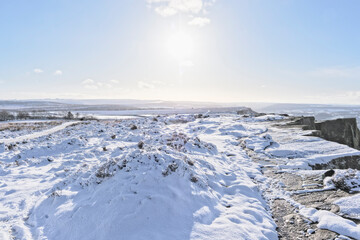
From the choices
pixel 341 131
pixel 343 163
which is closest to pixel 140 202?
pixel 343 163

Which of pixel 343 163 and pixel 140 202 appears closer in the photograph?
pixel 140 202

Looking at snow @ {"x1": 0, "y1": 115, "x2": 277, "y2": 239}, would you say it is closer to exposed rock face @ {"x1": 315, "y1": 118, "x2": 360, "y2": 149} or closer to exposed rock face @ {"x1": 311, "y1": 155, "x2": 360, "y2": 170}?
exposed rock face @ {"x1": 311, "y1": 155, "x2": 360, "y2": 170}

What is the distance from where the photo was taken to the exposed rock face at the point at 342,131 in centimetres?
1488

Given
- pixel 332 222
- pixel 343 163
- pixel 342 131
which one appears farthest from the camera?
pixel 342 131

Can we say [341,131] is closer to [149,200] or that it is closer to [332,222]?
[332,222]

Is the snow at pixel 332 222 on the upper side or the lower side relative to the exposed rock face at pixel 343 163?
lower

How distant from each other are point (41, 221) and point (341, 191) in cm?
834

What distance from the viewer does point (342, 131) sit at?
1505cm

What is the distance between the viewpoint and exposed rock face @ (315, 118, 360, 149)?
14.9m

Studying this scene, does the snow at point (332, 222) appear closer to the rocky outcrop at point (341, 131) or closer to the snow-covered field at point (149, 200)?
the snow-covered field at point (149, 200)

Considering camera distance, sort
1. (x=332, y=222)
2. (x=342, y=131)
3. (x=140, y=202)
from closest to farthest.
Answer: (x=332, y=222) < (x=140, y=202) < (x=342, y=131)

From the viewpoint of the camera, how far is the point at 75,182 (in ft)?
22.8

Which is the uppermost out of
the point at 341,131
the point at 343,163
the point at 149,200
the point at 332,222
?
the point at 341,131

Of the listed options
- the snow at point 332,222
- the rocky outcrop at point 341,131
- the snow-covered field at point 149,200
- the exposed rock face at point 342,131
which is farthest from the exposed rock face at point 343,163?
the exposed rock face at point 342,131
